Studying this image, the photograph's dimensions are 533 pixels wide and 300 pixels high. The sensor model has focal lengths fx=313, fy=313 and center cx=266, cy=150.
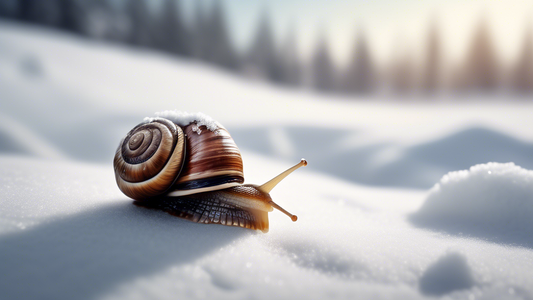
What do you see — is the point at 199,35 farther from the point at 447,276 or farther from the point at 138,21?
the point at 447,276

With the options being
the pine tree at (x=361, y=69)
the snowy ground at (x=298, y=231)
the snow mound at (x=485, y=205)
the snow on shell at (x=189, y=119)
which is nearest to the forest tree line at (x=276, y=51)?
the pine tree at (x=361, y=69)

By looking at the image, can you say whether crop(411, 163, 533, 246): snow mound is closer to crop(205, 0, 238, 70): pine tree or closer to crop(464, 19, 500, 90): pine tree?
crop(205, 0, 238, 70): pine tree

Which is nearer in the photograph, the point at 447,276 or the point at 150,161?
the point at 447,276

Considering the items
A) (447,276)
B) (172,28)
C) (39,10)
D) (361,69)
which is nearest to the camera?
(447,276)

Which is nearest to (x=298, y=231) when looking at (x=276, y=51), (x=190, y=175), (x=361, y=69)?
(x=190, y=175)

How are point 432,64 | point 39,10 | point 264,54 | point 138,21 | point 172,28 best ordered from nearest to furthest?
1. point 39,10
2. point 138,21
3. point 172,28
4. point 432,64
5. point 264,54

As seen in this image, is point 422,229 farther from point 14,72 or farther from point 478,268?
point 14,72

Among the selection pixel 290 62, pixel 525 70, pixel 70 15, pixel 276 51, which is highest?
pixel 525 70

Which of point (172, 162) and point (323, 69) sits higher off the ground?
point (323, 69)

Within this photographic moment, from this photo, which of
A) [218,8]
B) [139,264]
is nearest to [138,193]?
[139,264]
